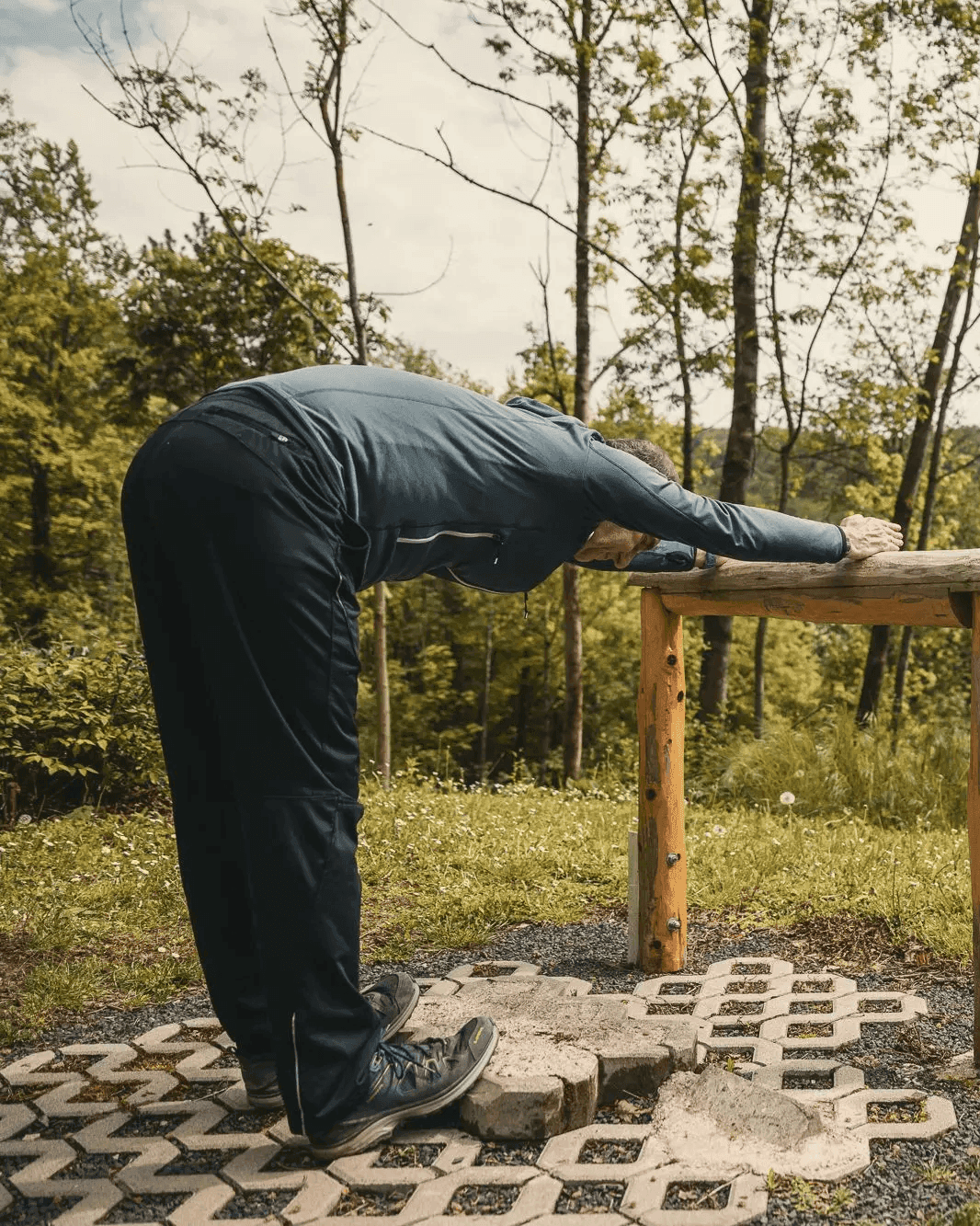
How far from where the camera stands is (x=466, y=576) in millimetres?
2779

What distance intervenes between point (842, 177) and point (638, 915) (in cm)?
1094

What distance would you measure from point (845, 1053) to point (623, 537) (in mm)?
1692

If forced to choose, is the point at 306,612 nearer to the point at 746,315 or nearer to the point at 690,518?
the point at 690,518

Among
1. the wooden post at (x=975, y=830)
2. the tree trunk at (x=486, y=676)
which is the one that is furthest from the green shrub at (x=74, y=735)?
the tree trunk at (x=486, y=676)

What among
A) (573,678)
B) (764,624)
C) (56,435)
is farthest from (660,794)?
(56,435)

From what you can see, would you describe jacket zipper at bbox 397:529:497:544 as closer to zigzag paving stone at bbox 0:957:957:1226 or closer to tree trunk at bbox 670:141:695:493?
zigzag paving stone at bbox 0:957:957:1226

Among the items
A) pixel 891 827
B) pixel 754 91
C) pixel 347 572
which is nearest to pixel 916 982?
pixel 347 572

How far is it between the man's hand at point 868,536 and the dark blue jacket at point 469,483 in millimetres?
384

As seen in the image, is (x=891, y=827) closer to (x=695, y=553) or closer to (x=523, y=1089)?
(x=695, y=553)

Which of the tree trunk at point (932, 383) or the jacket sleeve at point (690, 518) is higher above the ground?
the tree trunk at point (932, 383)

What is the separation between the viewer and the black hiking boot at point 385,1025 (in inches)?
108

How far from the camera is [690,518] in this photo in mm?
2785

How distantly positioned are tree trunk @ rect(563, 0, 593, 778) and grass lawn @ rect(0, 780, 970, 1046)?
3.63 metres

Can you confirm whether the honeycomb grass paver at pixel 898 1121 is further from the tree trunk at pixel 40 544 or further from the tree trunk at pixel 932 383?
the tree trunk at pixel 40 544
